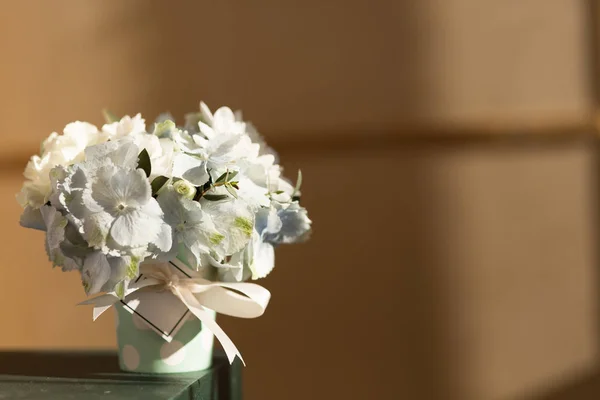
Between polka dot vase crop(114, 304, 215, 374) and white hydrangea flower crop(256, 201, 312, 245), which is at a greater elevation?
white hydrangea flower crop(256, 201, 312, 245)

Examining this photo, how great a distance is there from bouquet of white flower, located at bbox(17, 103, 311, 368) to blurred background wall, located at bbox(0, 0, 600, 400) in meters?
0.86

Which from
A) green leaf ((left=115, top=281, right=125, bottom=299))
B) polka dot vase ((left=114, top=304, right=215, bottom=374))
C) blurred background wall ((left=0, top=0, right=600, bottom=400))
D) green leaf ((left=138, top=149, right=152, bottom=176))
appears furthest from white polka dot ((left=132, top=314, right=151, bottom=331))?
blurred background wall ((left=0, top=0, right=600, bottom=400))

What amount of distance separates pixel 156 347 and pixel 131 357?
0.14 feet

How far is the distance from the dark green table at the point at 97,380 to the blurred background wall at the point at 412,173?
76 cm

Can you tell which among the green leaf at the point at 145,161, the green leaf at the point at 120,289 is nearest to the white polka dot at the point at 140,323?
the green leaf at the point at 120,289

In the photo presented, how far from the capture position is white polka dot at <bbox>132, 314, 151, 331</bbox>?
40.6 inches

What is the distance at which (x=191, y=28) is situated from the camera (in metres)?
1.96

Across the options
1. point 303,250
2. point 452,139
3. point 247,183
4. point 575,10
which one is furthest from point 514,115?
point 247,183

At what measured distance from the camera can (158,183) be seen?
3.12ft

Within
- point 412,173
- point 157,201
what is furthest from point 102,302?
point 412,173

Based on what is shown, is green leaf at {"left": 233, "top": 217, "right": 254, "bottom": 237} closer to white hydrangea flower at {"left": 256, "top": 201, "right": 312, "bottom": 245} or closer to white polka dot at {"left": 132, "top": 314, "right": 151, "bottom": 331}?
white hydrangea flower at {"left": 256, "top": 201, "right": 312, "bottom": 245}

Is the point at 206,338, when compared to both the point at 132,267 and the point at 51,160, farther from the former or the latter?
the point at 51,160

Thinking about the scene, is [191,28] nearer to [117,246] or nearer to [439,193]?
[439,193]

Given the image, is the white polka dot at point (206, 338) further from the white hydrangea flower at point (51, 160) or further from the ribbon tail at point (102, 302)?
the white hydrangea flower at point (51, 160)
